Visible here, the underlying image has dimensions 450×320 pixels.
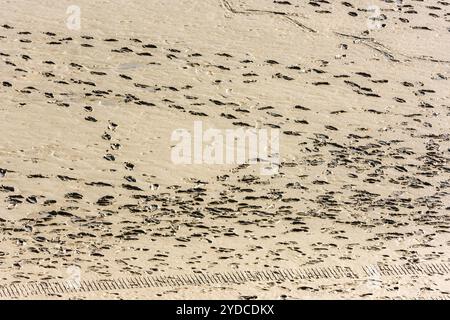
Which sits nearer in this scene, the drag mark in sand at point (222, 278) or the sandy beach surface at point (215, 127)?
the sandy beach surface at point (215, 127)

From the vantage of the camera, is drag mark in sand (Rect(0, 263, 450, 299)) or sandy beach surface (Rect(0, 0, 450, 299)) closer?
sandy beach surface (Rect(0, 0, 450, 299))

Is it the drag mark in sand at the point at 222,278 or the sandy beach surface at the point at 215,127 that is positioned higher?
the sandy beach surface at the point at 215,127

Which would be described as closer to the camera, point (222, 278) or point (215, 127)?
point (215, 127)

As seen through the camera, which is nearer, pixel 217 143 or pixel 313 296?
pixel 217 143

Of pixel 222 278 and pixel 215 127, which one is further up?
pixel 215 127

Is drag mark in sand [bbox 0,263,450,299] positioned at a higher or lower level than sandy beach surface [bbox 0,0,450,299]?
lower
